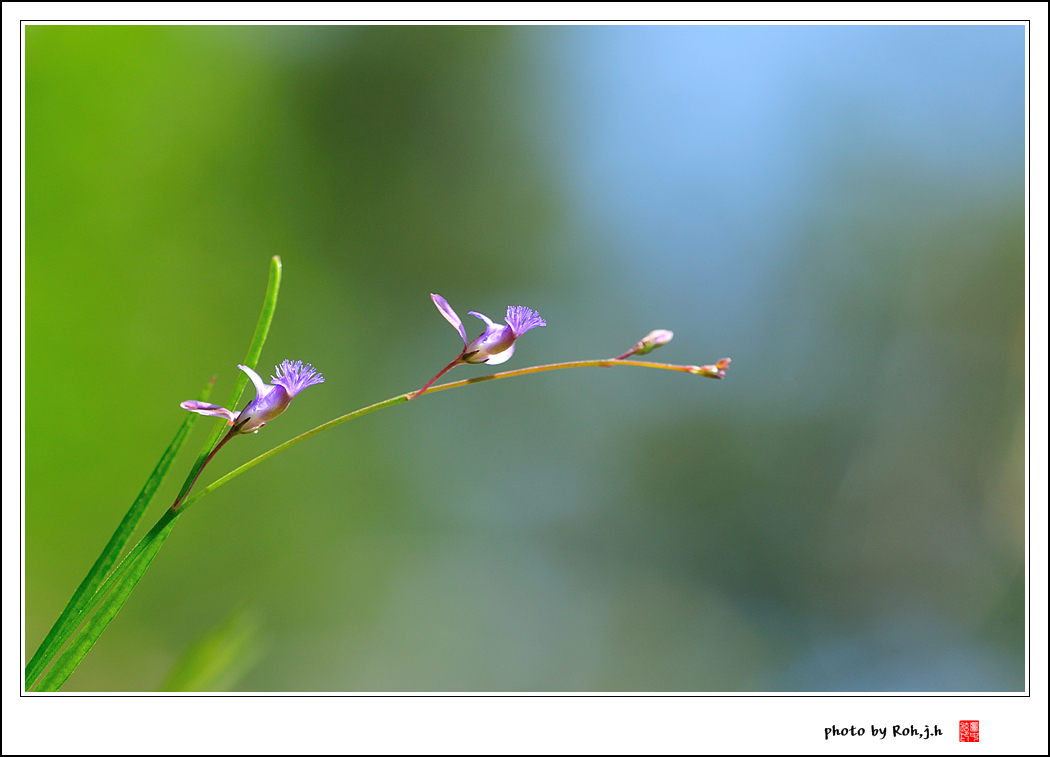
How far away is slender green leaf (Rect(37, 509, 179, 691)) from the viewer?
268 mm

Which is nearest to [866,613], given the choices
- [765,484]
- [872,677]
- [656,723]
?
[872,677]

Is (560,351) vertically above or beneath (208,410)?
beneath

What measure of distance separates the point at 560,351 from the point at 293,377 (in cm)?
176

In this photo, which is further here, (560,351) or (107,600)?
(560,351)

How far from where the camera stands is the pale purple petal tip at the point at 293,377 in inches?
11.8

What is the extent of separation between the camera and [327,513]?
6.24 feet

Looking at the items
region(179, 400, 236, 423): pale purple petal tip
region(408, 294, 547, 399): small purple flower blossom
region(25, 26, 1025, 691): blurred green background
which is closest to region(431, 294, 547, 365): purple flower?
region(408, 294, 547, 399): small purple flower blossom

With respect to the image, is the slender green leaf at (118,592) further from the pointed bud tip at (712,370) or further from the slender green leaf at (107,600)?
the pointed bud tip at (712,370)

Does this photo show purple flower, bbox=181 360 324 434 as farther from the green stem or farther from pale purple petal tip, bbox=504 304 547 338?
pale purple petal tip, bbox=504 304 547 338

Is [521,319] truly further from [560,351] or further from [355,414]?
[560,351]

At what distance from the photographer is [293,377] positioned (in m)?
0.31

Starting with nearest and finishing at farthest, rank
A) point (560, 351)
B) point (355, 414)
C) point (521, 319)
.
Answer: point (355, 414) < point (521, 319) < point (560, 351)

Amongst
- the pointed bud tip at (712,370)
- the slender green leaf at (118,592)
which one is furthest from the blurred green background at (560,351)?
the pointed bud tip at (712,370)

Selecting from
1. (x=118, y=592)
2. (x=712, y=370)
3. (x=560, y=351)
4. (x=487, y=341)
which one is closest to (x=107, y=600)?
(x=118, y=592)
